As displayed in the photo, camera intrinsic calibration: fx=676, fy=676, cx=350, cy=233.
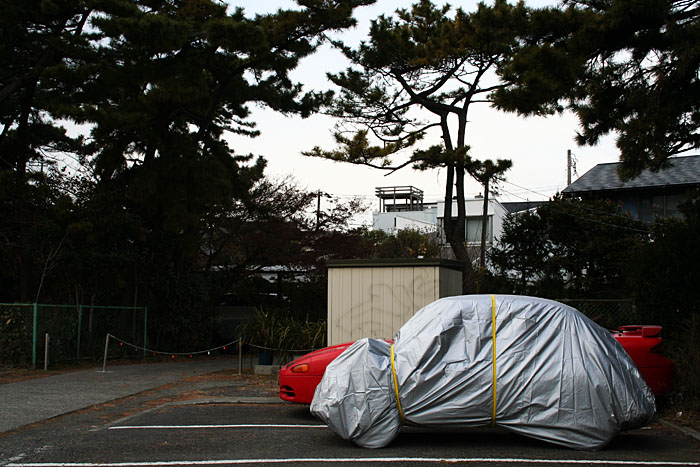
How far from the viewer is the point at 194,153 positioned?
18656 millimetres

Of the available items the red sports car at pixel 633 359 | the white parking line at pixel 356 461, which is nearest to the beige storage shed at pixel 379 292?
the red sports car at pixel 633 359

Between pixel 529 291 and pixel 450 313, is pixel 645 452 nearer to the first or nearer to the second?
pixel 450 313

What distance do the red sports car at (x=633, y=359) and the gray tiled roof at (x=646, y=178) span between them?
19.3 metres

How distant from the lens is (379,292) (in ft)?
40.2

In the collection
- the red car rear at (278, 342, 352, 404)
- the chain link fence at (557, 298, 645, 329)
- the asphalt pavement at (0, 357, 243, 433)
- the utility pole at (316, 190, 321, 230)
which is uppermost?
the utility pole at (316, 190, 321, 230)

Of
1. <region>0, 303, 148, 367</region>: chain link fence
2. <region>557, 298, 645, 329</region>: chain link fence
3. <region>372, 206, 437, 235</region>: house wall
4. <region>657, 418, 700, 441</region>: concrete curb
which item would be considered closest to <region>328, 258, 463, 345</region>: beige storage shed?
<region>657, 418, 700, 441</region>: concrete curb

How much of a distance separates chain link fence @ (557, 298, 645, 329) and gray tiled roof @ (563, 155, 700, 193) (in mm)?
12326

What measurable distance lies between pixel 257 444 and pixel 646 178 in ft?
85.1

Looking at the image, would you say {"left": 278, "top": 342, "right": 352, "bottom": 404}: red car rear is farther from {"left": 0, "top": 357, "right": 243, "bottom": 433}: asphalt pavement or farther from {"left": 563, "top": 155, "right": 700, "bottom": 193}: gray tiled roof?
{"left": 563, "top": 155, "right": 700, "bottom": 193}: gray tiled roof

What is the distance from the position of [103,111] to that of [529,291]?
1288 centimetres

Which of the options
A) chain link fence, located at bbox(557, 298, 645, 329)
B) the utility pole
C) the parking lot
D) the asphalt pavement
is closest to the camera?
the parking lot

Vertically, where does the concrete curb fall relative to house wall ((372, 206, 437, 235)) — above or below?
below

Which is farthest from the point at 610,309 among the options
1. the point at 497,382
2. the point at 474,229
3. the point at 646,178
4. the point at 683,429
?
the point at 474,229

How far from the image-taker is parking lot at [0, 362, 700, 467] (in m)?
6.10
